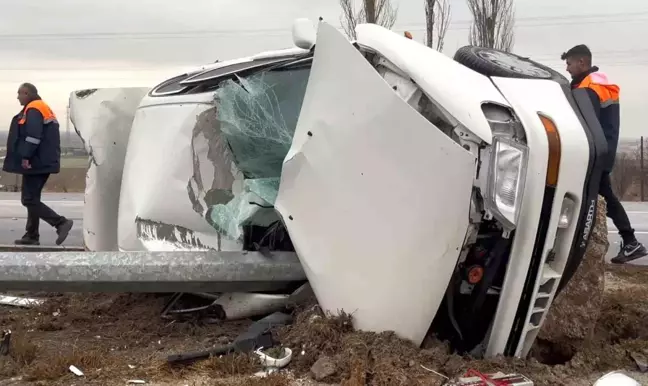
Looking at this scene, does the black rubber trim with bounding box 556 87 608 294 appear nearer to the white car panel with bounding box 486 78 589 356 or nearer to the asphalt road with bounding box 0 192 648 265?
the white car panel with bounding box 486 78 589 356

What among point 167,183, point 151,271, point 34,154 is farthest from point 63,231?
point 151,271

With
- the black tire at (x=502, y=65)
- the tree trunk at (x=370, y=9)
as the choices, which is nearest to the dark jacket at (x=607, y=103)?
the black tire at (x=502, y=65)

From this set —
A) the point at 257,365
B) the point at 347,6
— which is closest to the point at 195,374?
the point at 257,365

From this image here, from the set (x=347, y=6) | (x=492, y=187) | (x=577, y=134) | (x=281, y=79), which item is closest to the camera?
(x=492, y=187)

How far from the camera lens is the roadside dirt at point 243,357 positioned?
2.80 meters

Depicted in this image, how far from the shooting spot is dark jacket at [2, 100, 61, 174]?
768 centimetres

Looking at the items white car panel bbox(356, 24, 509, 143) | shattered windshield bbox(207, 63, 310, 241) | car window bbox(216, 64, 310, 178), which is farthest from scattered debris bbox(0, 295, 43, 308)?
white car panel bbox(356, 24, 509, 143)

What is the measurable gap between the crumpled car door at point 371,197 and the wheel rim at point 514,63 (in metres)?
0.65

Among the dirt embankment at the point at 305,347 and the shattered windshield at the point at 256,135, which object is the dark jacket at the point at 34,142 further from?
the shattered windshield at the point at 256,135

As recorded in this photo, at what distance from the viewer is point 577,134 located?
279 centimetres

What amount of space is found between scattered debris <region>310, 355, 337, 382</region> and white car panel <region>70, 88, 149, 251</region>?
2.67 m

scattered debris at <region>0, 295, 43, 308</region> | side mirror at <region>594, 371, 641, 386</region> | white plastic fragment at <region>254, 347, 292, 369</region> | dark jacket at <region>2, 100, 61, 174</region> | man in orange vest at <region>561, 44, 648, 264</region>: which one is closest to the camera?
side mirror at <region>594, 371, 641, 386</region>

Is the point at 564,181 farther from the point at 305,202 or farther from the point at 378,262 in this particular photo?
the point at 305,202

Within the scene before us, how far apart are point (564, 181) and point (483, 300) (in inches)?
21.8
